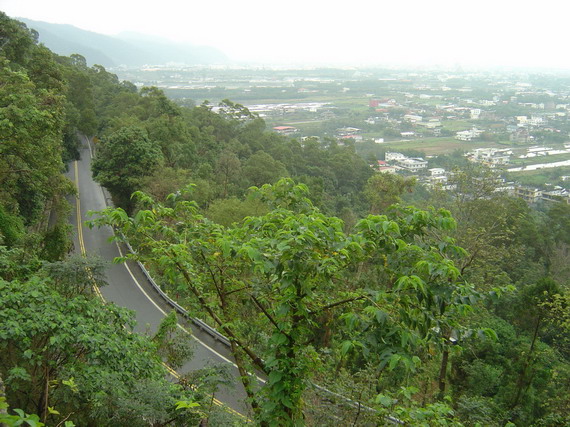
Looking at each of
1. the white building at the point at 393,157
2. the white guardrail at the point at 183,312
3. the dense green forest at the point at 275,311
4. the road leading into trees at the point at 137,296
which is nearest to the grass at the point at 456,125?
the white building at the point at 393,157

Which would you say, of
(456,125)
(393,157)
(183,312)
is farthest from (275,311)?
(456,125)

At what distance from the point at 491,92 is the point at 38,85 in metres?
90.5

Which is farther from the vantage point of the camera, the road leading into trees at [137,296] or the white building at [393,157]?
the white building at [393,157]

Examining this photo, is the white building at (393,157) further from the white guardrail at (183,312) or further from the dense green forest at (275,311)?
the white guardrail at (183,312)

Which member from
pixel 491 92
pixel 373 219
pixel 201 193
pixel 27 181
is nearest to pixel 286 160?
pixel 201 193

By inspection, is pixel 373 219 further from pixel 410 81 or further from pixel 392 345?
pixel 410 81

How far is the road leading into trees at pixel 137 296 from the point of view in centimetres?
902

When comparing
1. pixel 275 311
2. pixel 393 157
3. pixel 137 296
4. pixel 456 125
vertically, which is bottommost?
pixel 137 296

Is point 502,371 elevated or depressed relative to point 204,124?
depressed

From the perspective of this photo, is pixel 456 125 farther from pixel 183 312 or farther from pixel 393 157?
pixel 183 312

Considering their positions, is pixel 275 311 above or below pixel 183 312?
above

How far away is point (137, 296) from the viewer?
542 inches

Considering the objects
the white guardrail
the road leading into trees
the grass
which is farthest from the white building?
the white guardrail

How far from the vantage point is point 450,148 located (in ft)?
154
